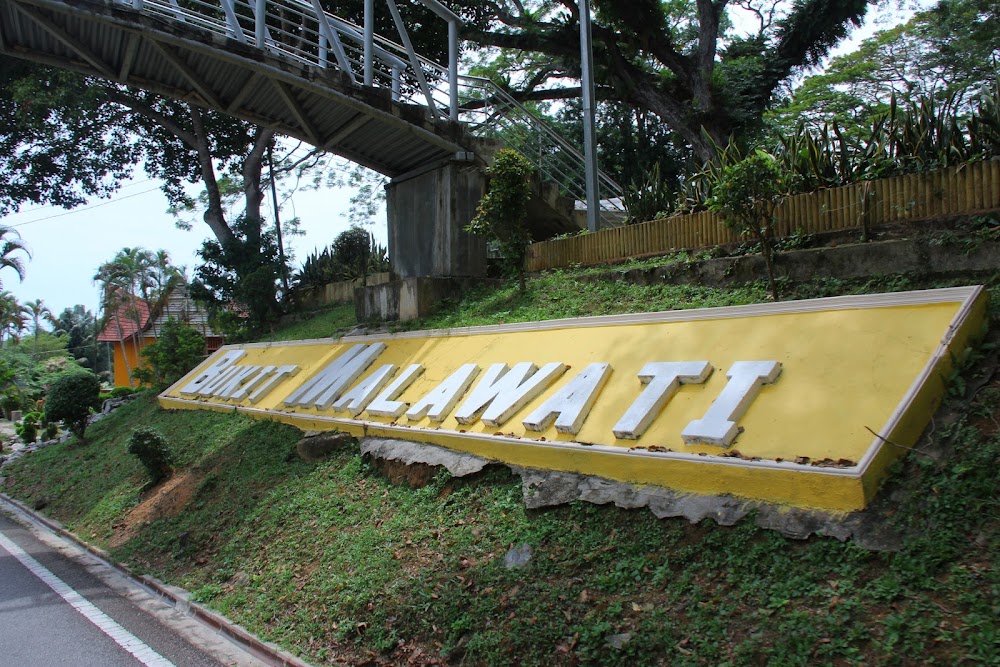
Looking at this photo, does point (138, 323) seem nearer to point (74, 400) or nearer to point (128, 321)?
point (128, 321)

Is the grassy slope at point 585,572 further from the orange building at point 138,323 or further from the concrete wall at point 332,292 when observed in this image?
the orange building at point 138,323

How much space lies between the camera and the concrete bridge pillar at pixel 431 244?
40.5ft

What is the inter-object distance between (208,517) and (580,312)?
4997 millimetres

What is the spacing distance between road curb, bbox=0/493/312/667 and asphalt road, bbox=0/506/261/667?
0.06 m

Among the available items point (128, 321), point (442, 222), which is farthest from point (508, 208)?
point (128, 321)

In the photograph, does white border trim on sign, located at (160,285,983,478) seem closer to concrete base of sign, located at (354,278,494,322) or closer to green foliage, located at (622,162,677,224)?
concrete base of sign, located at (354,278,494,322)

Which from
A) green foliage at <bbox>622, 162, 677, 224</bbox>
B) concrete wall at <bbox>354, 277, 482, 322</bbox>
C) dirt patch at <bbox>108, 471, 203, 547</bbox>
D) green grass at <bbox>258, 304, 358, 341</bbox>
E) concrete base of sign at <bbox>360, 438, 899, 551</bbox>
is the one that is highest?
green foliage at <bbox>622, 162, 677, 224</bbox>

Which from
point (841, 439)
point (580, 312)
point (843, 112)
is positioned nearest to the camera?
point (841, 439)

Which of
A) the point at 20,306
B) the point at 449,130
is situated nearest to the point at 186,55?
the point at 449,130

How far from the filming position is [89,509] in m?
10.5

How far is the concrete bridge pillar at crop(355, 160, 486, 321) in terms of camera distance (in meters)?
12.4

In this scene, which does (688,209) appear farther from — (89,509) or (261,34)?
(89,509)

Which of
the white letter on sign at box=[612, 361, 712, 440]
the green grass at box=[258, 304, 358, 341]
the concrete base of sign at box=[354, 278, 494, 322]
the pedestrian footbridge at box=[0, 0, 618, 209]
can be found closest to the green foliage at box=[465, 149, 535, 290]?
the concrete base of sign at box=[354, 278, 494, 322]

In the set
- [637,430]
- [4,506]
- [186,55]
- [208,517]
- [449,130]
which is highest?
[186,55]
